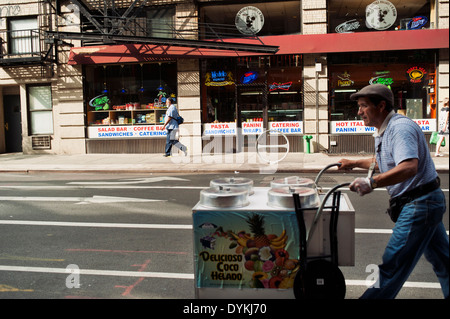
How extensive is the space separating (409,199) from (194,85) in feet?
45.9

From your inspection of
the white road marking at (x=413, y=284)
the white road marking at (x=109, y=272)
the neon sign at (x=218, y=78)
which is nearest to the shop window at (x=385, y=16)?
the neon sign at (x=218, y=78)

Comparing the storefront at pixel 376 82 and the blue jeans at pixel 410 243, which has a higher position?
the storefront at pixel 376 82

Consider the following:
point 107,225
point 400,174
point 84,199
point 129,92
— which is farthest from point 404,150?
point 129,92

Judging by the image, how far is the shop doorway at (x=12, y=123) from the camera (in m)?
19.2

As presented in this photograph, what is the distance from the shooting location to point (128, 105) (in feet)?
56.5

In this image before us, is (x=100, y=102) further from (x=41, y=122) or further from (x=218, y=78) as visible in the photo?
(x=218, y=78)

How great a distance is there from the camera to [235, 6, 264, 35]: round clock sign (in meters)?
16.2

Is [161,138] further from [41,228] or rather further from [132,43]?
[41,228]

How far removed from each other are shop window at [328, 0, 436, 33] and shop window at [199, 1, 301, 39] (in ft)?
5.36

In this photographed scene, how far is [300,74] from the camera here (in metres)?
16.0

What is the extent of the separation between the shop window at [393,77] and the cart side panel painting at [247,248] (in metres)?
13.5

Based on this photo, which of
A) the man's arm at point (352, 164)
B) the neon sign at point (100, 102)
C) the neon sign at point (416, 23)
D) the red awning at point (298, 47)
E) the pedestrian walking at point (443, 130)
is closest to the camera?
the man's arm at point (352, 164)

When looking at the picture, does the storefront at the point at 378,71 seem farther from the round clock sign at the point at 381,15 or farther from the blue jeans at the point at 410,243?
the blue jeans at the point at 410,243
